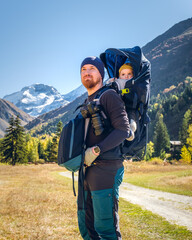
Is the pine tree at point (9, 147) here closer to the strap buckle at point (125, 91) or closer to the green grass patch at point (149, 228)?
the green grass patch at point (149, 228)

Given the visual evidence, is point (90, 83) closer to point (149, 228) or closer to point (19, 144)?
point (149, 228)

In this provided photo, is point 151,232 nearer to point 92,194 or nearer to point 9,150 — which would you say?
point 92,194

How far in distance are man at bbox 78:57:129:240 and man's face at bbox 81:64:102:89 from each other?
1.42 feet

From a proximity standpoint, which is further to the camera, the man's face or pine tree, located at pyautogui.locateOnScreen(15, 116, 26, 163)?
pine tree, located at pyautogui.locateOnScreen(15, 116, 26, 163)

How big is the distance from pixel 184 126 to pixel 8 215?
68821 mm

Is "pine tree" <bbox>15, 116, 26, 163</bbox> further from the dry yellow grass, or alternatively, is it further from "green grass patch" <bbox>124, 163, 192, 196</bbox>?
the dry yellow grass

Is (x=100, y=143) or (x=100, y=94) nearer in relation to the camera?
(x=100, y=143)

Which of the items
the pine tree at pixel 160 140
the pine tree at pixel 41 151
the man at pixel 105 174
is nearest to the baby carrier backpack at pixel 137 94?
the man at pixel 105 174

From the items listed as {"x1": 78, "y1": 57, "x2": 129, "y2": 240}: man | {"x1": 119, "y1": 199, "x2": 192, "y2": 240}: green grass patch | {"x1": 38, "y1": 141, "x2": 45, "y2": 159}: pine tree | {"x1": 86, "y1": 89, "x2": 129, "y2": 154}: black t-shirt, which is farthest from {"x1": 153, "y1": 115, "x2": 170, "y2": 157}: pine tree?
{"x1": 86, "y1": 89, "x2": 129, "y2": 154}: black t-shirt

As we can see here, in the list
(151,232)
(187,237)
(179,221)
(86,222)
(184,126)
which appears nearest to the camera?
(86,222)

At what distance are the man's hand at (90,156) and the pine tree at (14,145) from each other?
4785cm

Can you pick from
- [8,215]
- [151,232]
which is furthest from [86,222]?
[8,215]

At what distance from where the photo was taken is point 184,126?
66688 millimetres

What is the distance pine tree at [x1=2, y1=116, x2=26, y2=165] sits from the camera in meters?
46.6
